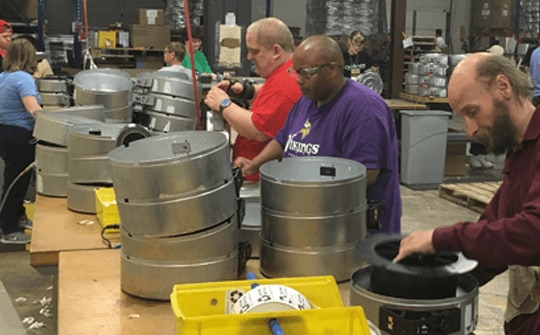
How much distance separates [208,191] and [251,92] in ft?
4.79

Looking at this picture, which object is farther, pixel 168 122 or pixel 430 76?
pixel 430 76

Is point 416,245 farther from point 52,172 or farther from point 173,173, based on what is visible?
point 52,172

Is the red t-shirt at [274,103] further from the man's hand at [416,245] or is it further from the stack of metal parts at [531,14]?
the stack of metal parts at [531,14]

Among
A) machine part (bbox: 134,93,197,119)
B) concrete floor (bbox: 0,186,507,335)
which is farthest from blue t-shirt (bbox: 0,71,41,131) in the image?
machine part (bbox: 134,93,197,119)

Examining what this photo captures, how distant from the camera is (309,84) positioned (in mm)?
2537

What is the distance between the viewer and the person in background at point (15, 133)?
5.34 meters

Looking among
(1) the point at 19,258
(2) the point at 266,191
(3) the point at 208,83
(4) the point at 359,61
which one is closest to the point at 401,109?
(4) the point at 359,61

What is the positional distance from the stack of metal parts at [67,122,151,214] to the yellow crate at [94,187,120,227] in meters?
0.10

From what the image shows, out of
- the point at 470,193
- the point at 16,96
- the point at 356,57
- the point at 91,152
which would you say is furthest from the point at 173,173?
the point at 356,57

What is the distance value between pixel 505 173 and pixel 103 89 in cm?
288

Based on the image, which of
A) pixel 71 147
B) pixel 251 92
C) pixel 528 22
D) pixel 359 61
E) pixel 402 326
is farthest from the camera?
pixel 528 22

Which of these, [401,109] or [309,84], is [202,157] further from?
[401,109]

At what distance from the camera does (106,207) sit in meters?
2.81

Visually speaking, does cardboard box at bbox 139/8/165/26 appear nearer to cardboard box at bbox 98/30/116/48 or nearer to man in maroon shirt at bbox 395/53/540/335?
cardboard box at bbox 98/30/116/48
